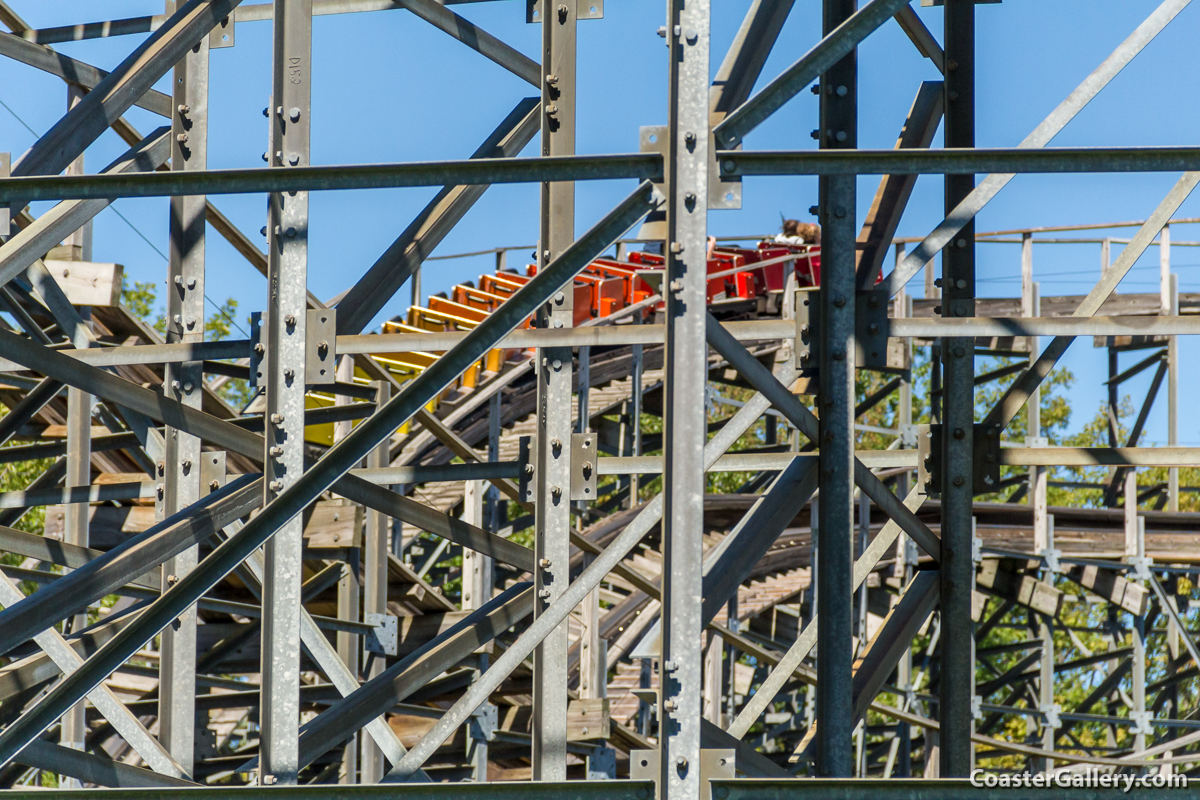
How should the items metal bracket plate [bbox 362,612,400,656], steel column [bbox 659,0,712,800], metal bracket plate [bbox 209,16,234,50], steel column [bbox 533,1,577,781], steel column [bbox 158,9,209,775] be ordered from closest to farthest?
steel column [bbox 659,0,712,800], steel column [bbox 533,1,577,781], steel column [bbox 158,9,209,775], metal bracket plate [bbox 209,16,234,50], metal bracket plate [bbox 362,612,400,656]

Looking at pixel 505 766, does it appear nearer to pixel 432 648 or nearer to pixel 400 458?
pixel 400 458

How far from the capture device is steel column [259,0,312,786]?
4.77 meters

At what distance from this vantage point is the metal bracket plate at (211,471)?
640cm

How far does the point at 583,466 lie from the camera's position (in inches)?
235

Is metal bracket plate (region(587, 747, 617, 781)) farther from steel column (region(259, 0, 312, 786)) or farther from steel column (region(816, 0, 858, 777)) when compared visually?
steel column (region(816, 0, 858, 777))

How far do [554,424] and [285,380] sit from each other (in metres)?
1.18

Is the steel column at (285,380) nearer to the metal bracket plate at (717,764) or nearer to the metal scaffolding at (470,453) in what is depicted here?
the metal scaffolding at (470,453)

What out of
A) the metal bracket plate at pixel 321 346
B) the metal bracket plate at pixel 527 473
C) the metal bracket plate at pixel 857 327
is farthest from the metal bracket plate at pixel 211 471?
the metal bracket plate at pixel 857 327

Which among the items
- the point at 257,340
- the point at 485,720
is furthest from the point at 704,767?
the point at 485,720

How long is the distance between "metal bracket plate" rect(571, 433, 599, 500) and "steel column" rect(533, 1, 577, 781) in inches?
5.5

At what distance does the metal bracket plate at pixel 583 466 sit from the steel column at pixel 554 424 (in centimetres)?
14

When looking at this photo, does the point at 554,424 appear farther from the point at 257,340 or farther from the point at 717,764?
the point at 717,764

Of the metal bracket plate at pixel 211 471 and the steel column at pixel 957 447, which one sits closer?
the steel column at pixel 957 447

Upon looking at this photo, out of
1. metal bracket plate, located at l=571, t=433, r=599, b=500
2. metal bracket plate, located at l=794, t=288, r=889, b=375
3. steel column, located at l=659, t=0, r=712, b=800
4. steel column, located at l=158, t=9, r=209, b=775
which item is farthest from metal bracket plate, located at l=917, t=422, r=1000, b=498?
steel column, located at l=158, t=9, r=209, b=775
